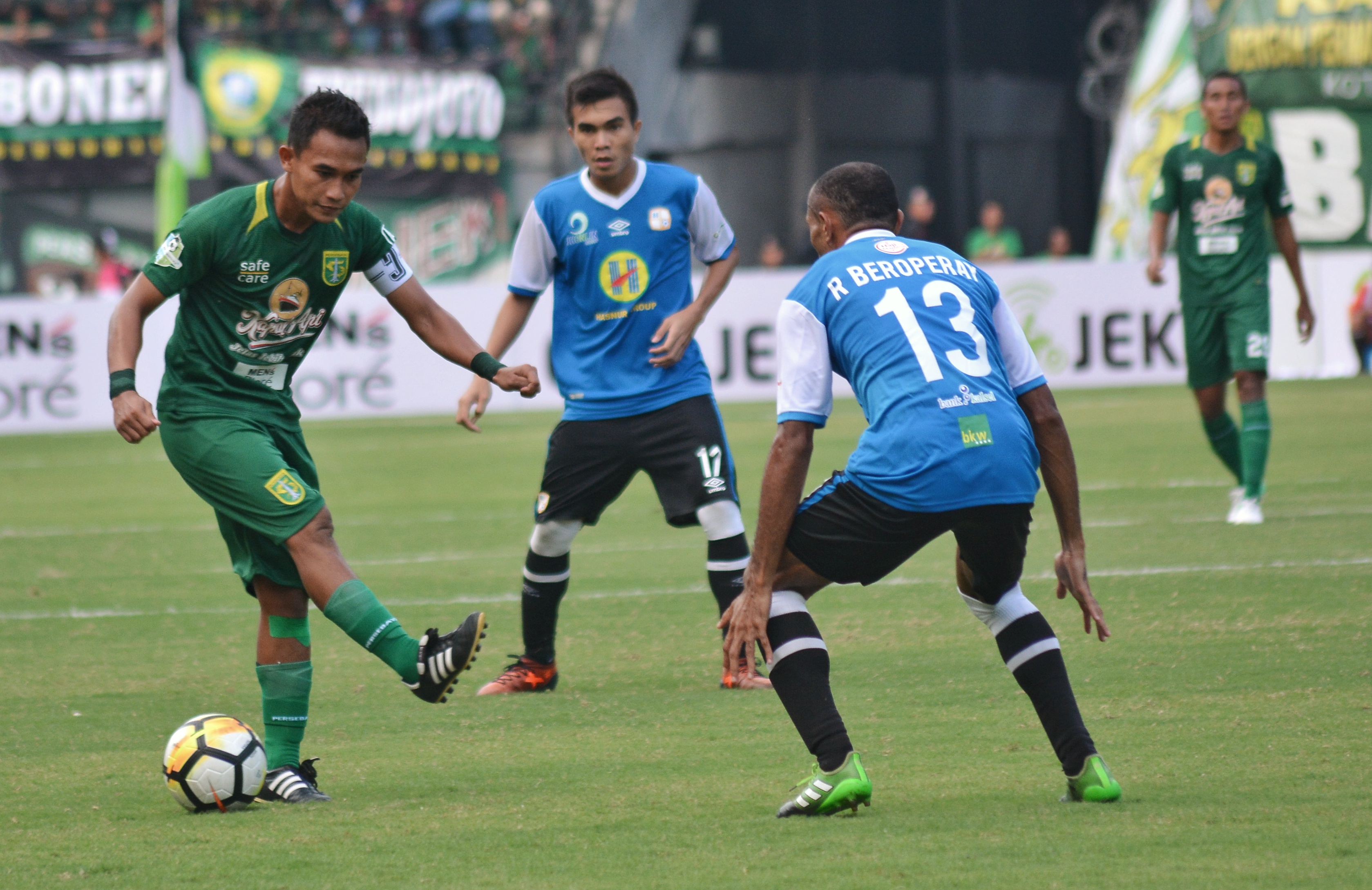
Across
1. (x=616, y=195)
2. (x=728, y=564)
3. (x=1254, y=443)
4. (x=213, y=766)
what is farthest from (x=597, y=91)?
(x=1254, y=443)

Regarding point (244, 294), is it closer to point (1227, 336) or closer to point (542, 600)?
point (542, 600)

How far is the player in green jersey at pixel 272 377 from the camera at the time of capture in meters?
4.75

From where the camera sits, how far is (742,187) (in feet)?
95.4

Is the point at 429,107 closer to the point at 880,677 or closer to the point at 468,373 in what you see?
the point at 468,373

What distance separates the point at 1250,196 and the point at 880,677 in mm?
4963

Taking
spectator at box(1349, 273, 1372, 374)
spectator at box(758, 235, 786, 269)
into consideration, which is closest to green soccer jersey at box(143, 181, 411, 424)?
spectator at box(1349, 273, 1372, 374)

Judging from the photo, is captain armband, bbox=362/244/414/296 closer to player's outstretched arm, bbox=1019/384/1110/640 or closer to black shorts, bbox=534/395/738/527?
black shorts, bbox=534/395/738/527

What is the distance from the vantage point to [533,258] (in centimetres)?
656

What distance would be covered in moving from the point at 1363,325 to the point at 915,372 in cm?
1724

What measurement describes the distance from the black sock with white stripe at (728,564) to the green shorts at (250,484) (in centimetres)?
182

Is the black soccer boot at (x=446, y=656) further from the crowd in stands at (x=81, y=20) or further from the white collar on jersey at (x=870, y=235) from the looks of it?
the crowd in stands at (x=81, y=20)

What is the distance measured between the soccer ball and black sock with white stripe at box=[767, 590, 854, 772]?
4.77ft

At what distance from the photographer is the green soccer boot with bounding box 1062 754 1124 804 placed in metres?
4.30

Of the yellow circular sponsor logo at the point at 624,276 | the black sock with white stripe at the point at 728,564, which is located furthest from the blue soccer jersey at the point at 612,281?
the black sock with white stripe at the point at 728,564
